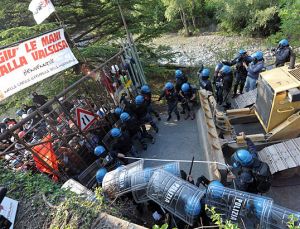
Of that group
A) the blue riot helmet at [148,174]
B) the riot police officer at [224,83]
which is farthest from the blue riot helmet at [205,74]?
the blue riot helmet at [148,174]

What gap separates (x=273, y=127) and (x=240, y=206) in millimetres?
3191

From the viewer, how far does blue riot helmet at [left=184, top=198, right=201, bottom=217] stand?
4.86 m

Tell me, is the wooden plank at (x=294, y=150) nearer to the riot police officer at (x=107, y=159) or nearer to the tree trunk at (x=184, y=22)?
the riot police officer at (x=107, y=159)

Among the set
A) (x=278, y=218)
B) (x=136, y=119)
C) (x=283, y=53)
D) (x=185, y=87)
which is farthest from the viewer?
(x=283, y=53)

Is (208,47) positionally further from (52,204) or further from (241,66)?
(52,204)

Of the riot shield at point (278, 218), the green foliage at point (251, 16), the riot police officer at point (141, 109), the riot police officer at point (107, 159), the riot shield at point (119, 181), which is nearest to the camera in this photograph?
the riot shield at point (278, 218)

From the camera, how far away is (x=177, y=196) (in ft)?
16.3

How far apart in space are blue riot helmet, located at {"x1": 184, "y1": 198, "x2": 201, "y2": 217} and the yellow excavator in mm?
1487

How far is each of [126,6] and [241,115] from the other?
661 centimetres

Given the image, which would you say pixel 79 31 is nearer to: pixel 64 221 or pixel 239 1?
pixel 64 221

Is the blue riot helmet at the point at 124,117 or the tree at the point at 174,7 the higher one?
the blue riot helmet at the point at 124,117

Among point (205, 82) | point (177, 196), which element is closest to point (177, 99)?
point (205, 82)

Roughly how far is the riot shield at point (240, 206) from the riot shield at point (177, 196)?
0.78 ft

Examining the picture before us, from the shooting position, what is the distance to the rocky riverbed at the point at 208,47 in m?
17.7
